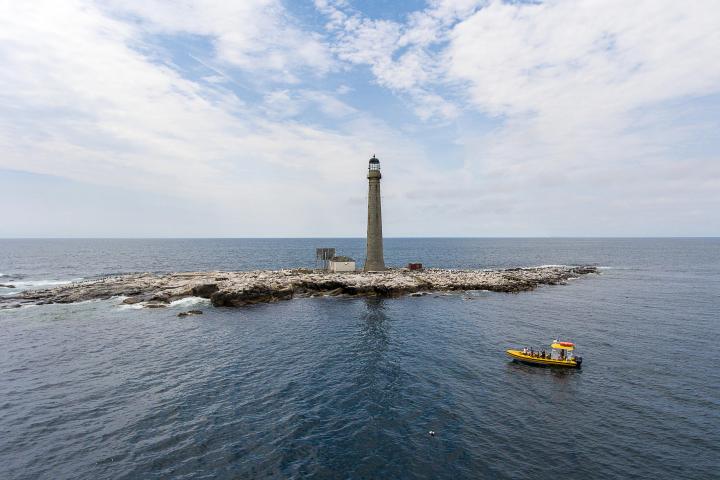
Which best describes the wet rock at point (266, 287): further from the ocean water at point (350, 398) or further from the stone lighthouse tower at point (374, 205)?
the ocean water at point (350, 398)

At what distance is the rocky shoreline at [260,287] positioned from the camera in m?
61.9

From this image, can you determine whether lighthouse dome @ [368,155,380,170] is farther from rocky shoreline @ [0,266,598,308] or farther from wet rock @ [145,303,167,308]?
wet rock @ [145,303,167,308]

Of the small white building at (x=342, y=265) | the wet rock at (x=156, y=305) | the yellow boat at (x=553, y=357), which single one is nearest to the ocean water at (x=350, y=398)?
the yellow boat at (x=553, y=357)

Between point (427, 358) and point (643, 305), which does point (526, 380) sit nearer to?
point (427, 358)

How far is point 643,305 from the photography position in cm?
6247

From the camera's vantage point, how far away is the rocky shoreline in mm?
61922

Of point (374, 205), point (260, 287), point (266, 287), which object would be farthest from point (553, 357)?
point (374, 205)

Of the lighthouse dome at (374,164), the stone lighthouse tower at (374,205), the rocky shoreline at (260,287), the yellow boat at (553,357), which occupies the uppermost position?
the lighthouse dome at (374,164)

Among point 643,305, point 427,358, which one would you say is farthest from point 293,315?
point 643,305

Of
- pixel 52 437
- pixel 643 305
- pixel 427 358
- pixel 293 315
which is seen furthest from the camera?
pixel 643 305

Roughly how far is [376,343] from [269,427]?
18.9 m

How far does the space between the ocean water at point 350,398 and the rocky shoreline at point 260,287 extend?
8823mm

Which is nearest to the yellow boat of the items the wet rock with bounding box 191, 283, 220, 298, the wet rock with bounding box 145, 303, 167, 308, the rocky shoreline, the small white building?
the rocky shoreline

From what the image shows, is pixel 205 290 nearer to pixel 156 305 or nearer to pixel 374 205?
pixel 156 305
